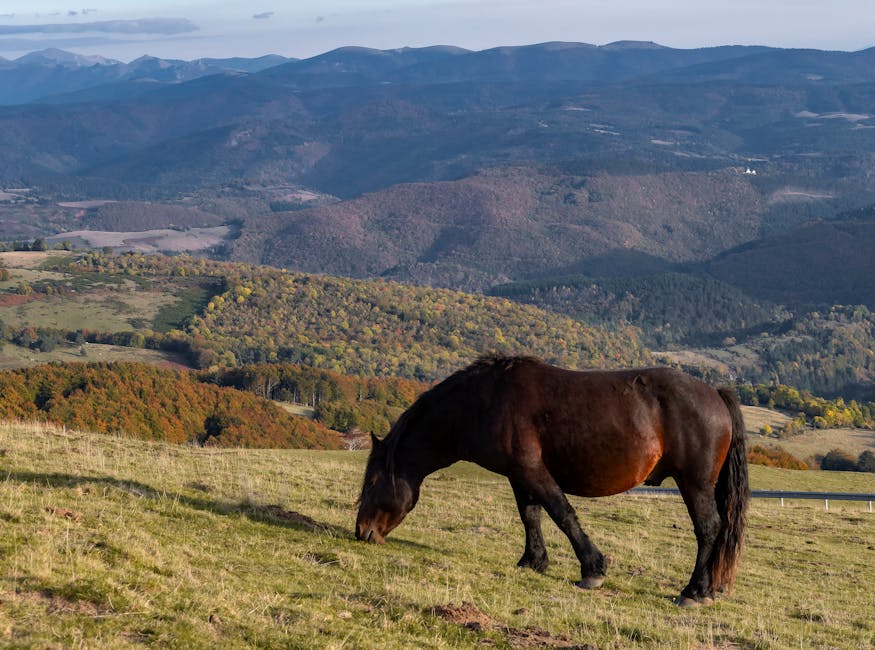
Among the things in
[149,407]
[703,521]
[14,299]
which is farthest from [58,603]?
[14,299]

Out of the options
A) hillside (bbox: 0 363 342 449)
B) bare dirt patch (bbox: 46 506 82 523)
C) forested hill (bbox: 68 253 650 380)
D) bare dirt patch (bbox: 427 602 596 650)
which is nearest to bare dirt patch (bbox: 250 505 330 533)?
bare dirt patch (bbox: 46 506 82 523)

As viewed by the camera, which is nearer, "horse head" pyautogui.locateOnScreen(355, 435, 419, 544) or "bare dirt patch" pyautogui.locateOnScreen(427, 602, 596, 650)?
"bare dirt patch" pyautogui.locateOnScreen(427, 602, 596, 650)

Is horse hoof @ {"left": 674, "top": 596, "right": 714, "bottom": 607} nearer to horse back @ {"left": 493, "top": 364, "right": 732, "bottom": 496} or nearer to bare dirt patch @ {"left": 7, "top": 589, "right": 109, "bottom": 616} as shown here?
horse back @ {"left": 493, "top": 364, "right": 732, "bottom": 496}

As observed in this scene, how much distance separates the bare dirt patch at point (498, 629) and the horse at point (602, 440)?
9.09 feet

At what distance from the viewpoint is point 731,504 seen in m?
13.6

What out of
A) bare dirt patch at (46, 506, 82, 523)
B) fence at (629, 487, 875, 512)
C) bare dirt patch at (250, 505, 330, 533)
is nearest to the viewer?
bare dirt patch at (46, 506, 82, 523)

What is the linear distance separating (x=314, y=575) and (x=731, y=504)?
18.2ft

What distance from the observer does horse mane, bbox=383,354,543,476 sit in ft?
45.1

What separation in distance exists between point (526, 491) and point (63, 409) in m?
46.4

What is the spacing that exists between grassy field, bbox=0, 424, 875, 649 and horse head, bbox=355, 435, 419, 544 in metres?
0.30

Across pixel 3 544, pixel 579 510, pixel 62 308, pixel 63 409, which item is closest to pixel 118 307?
pixel 62 308

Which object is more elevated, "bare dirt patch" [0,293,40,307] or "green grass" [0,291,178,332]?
"bare dirt patch" [0,293,40,307]

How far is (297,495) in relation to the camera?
746 inches

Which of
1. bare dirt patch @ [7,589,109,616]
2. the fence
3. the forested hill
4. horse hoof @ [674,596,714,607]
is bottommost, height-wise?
the forested hill
